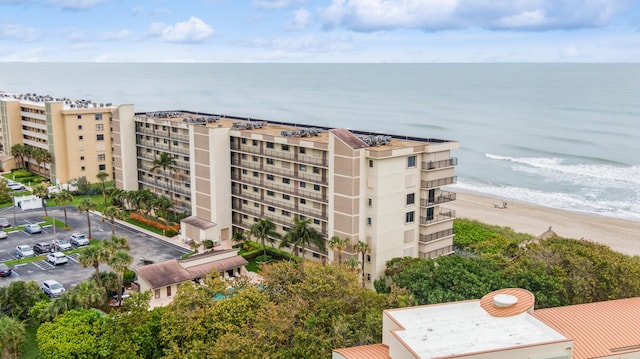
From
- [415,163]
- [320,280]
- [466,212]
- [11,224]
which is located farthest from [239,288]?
[466,212]

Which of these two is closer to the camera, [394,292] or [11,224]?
[394,292]

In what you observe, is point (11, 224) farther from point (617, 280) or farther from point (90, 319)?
point (617, 280)

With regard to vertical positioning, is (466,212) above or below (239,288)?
below

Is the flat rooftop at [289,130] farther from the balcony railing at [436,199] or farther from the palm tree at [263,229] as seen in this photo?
the palm tree at [263,229]

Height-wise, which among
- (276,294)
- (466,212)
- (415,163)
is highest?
(415,163)

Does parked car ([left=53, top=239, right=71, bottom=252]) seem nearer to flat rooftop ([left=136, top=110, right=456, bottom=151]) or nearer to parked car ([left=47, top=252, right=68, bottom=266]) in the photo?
parked car ([left=47, top=252, right=68, bottom=266])

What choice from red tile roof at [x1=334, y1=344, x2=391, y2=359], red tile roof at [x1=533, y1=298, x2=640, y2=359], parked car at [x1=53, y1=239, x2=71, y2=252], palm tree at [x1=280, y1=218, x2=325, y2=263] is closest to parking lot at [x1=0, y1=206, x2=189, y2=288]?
parked car at [x1=53, y1=239, x2=71, y2=252]
